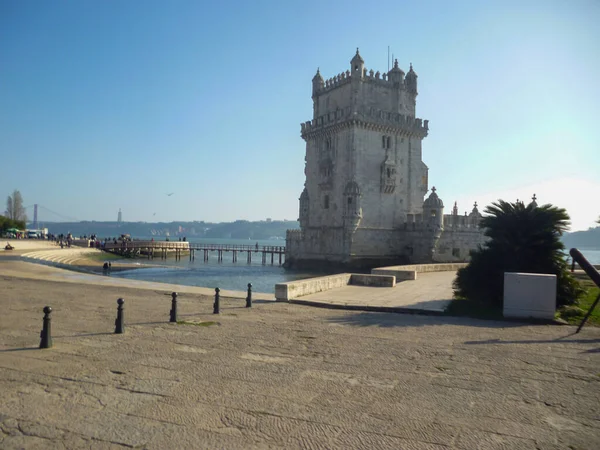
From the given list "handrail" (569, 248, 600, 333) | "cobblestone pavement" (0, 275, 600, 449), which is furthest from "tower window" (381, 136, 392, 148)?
"cobblestone pavement" (0, 275, 600, 449)

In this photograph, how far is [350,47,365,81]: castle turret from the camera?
47.0m

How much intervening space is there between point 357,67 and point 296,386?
45019 mm

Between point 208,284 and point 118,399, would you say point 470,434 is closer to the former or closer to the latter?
point 118,399

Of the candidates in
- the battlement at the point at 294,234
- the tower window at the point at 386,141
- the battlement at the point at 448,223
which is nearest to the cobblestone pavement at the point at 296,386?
the battlement at the point at 448,223

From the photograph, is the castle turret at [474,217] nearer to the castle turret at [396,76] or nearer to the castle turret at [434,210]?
the castle turret at [434,210]

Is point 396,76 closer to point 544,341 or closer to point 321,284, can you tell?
point 321,284

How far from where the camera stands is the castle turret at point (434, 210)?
46844 mm

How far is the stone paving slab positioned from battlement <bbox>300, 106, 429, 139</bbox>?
29.0 m

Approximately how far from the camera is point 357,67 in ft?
155

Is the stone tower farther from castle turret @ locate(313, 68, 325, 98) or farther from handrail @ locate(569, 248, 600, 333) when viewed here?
handrail @ locate(569, 248, 600, 333)

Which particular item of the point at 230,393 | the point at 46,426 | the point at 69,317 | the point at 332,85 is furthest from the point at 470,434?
the point at 332,85

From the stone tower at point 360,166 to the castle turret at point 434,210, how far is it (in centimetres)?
263

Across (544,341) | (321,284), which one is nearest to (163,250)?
(321,284)

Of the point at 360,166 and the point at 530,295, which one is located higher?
the point at 360,166
